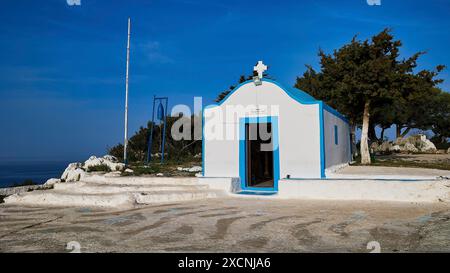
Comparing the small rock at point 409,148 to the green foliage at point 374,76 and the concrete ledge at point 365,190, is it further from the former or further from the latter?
the concrete ledge at point 365,190

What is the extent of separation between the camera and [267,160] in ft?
54.1

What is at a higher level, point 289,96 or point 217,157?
point 289,96

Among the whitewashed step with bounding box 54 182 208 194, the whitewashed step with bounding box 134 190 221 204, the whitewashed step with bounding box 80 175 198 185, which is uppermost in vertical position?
the whitewashed step with bounding box 80 175 198 185

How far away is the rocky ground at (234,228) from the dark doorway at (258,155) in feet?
11.8

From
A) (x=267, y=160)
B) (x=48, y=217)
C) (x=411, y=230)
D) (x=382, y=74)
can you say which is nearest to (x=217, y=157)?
(x=267, y=160)

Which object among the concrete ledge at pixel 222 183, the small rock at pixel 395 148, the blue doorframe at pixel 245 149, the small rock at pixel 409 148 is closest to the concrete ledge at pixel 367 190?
the blue doorframe at pixel 245 149

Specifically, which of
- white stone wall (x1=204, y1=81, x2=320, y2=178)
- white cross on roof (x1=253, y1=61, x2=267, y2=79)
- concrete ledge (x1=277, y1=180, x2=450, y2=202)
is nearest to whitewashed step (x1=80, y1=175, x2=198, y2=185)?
white stone wall (x1=204, y1=81, x2=320, y2=178)

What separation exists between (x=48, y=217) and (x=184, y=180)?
4.69 m

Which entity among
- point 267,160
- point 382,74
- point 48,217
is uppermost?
point 382,74

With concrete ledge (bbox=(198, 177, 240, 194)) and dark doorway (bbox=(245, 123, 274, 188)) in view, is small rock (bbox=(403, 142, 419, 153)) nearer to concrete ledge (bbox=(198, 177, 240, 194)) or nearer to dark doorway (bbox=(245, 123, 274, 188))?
dark doorway (bbox=(245, 123, 274, 188))

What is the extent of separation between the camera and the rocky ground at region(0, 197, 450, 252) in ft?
16.2

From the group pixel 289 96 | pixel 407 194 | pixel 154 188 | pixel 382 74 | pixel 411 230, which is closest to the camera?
pixel 411 230

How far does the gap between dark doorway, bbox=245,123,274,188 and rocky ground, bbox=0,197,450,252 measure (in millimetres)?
3587
